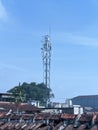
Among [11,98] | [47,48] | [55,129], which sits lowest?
[55,129]

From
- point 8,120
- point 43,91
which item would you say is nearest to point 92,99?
point 43,91

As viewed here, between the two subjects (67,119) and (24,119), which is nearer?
(67,119)

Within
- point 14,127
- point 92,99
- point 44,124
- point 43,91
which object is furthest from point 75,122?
point 92,99

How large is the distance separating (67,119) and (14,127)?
3604 millimetres

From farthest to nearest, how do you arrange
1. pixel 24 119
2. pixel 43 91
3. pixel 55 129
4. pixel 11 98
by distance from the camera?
1. pixel 43 91
2. pixel 11 98
3. pixel 24 119
4. pixel 55 129

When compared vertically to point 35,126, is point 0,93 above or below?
above

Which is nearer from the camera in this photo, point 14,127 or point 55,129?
point 55,129

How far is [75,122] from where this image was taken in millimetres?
22203

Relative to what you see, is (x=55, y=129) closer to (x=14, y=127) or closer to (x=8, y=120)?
A: (x=14, y=127)

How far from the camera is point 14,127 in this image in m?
23.5

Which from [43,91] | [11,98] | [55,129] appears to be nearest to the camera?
[55,129]

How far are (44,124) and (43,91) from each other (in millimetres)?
59459

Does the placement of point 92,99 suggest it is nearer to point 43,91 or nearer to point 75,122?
point 43,91

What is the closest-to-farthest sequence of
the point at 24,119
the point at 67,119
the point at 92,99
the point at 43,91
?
the point at 67,119 → the point at 24,119 → the point at 43,91 → the point at 92,99
